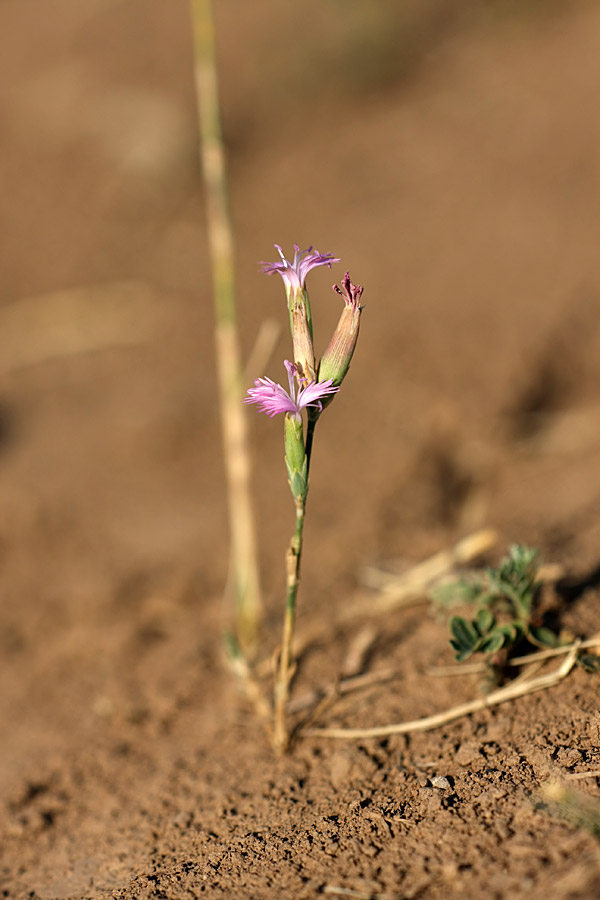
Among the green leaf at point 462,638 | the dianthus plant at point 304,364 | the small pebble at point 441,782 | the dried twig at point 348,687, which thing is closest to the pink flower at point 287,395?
the dianthus plant at point 304,364

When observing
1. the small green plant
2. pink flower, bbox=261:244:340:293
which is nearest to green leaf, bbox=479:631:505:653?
the small green plant

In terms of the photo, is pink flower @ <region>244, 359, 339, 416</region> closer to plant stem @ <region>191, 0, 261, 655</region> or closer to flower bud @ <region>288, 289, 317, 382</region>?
flower bud @ <region>288, 289, 317, 382</region>

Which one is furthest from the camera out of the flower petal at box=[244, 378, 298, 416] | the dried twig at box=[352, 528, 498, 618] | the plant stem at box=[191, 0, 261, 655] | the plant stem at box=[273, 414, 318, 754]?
the plant stem at box=[191, 0, 261, 655]

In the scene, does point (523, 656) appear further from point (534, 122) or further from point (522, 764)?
point (534, 122)

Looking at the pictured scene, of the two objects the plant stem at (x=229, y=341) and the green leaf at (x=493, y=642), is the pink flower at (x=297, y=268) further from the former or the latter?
the plant stem at (x=229, y=341)

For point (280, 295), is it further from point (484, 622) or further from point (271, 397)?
point (271, 397)

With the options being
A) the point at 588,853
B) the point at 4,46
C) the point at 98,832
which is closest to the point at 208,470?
the point at 98,832

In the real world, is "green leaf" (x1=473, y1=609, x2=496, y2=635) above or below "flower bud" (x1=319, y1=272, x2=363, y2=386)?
below
